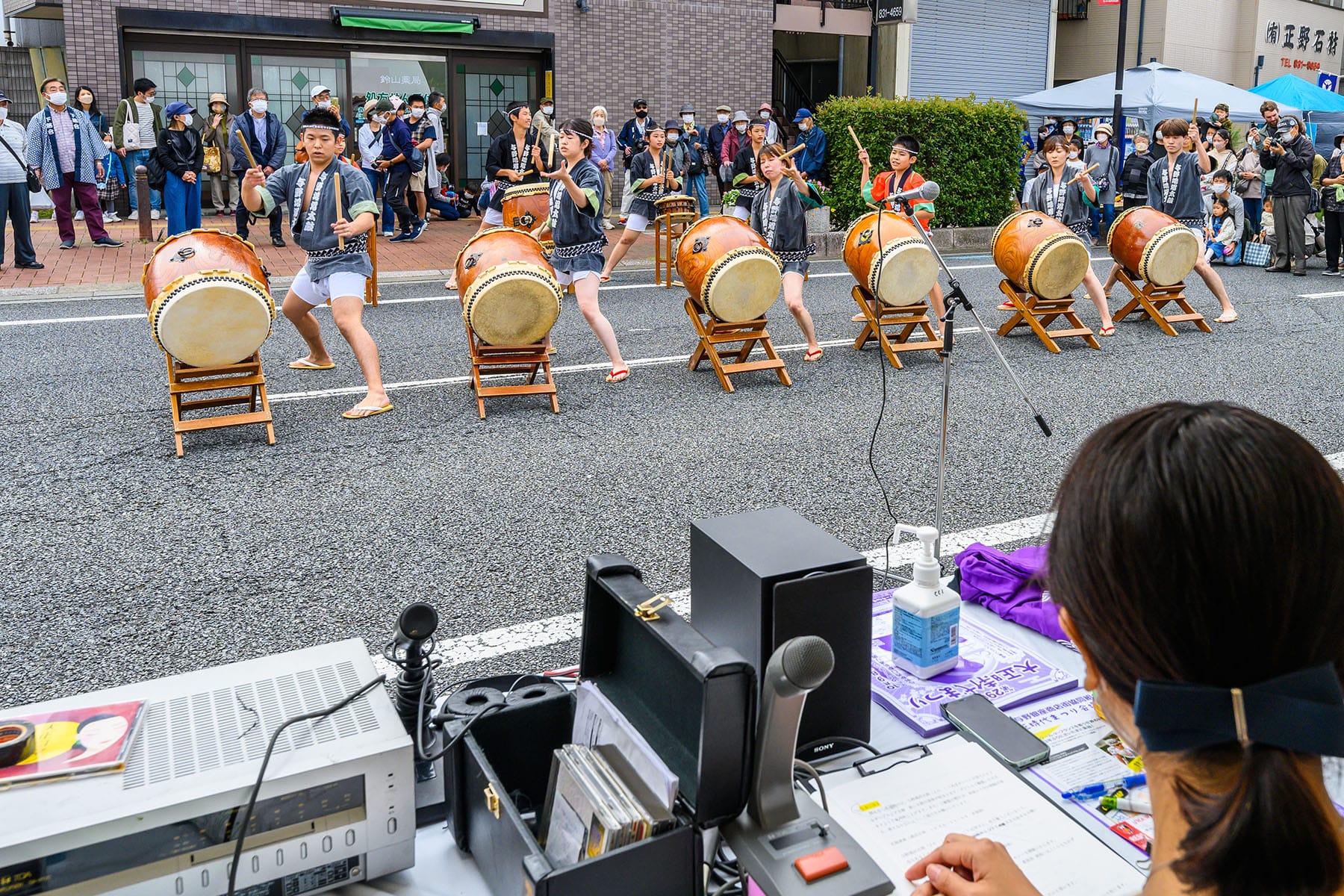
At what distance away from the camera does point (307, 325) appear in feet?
23.4

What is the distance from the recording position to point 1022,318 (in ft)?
30.6

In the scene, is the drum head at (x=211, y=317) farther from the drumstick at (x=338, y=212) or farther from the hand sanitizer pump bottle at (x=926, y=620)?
the hand sanitizer pump bottle at (x=926, y=620)

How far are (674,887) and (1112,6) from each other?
99.6 feet

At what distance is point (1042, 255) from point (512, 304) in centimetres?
433

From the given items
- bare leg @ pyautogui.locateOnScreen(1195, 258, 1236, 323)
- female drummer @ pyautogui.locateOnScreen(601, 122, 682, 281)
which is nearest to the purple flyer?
female drummer @ pyautogui.locateOnScreen(601, 122, 682, 281)

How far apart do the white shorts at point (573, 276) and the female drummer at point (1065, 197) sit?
4.05m

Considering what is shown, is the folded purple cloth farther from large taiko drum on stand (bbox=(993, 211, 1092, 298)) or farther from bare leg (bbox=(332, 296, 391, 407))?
large taiko drum on stand (bbox=(993, 211, 1092, 298))

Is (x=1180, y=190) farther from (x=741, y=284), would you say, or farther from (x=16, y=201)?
(x=16, y=201)

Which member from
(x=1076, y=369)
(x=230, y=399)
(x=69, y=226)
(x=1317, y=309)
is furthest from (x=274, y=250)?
(x=1317, y=309)

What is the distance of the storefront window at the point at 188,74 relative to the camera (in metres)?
15.1

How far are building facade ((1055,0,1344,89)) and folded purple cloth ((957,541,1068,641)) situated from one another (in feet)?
81.4

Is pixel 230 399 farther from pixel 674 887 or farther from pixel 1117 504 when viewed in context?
pixel 1117 504

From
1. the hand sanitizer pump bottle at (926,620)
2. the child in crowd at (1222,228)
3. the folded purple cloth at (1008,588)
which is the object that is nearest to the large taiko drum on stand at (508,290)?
the folded purple cloth at (1008,588)

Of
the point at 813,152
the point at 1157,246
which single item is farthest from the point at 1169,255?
the point at 813,152
